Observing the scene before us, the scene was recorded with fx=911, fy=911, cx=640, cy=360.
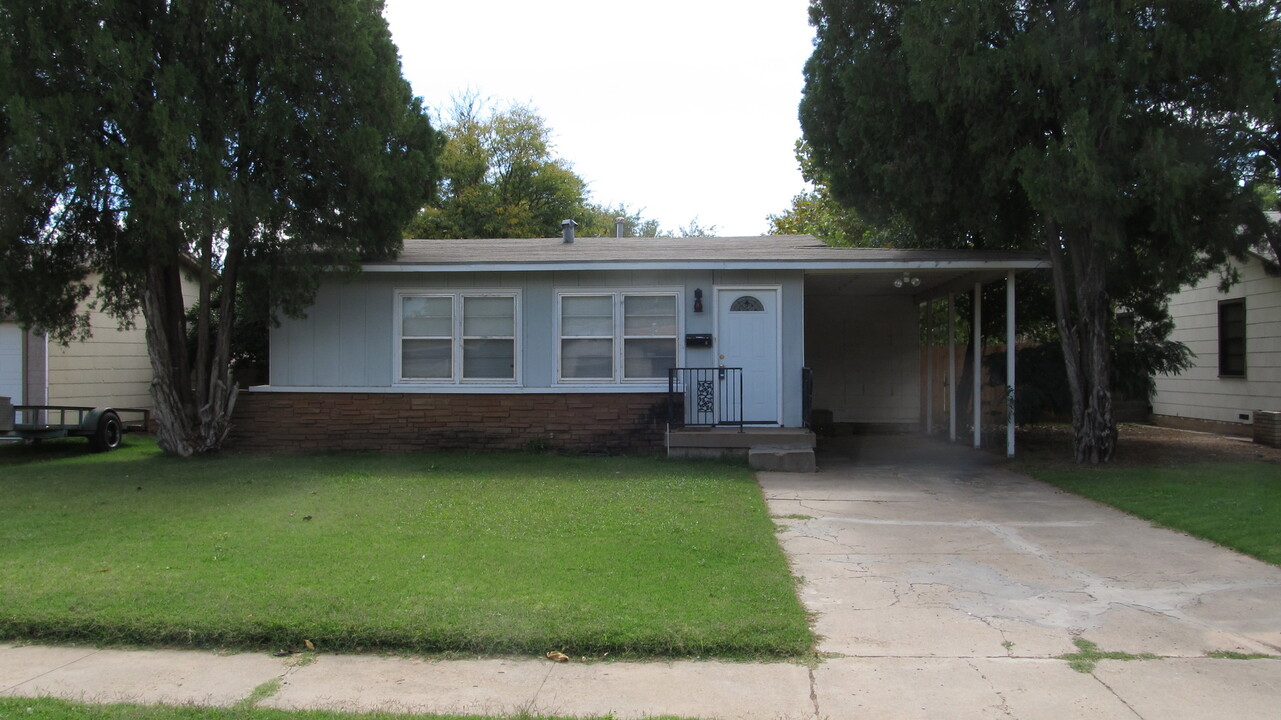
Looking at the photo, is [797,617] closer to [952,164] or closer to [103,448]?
[952,164]

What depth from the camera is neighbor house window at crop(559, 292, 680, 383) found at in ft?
41.8

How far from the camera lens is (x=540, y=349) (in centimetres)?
1285

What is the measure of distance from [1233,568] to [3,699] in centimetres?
762

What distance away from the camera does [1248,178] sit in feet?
36.9

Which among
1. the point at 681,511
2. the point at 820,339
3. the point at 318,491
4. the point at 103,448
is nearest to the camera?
the point at 681,511

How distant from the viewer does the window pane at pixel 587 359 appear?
12836mm

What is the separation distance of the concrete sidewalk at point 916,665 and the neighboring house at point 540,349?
5566 mm

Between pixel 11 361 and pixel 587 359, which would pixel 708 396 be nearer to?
pixel 587 359

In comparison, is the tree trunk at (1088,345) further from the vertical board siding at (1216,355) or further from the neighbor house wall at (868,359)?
the neighbor house wall at (868,359)

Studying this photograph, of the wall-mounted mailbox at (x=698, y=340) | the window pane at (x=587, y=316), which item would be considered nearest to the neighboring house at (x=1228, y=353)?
the wall-mounted mailbox at (x=698, y=340)

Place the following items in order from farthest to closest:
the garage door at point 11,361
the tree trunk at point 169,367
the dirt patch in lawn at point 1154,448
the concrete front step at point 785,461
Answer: the garage door at point 11,361
the tree trunk at point 169,367
the dirt patch in lawn at point 1154,448
the concrete front step at point 785,461

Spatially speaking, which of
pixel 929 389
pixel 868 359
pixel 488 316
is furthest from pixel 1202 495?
pixel 488 316

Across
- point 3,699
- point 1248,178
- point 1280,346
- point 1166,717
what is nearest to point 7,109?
point 3,699

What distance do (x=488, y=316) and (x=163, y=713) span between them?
9.18 m
